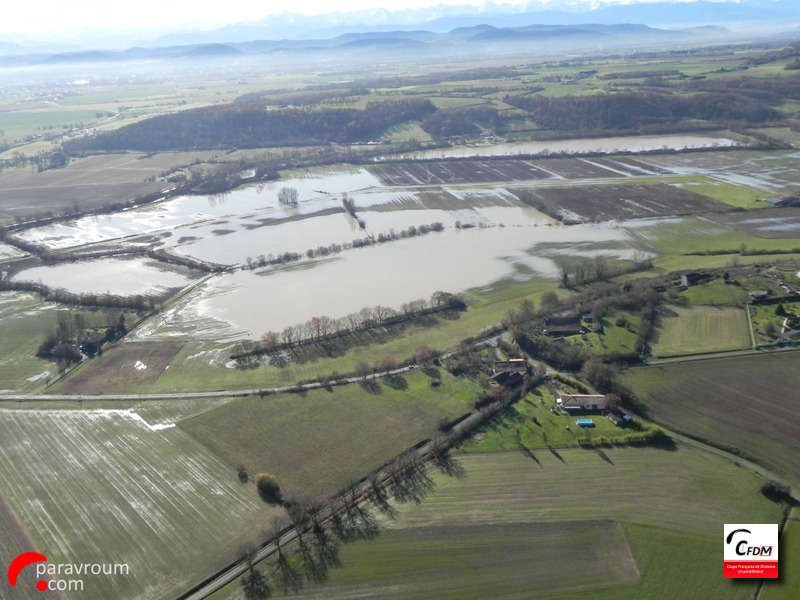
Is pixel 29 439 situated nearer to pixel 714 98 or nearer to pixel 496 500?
pixel 496 500

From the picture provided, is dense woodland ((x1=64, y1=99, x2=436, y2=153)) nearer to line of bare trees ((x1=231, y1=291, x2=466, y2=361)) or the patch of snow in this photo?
line of bare trees ((x1=231, y1=291, x2=466, y2=361))

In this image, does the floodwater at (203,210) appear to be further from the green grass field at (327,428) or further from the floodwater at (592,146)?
the green grass field at (327,428)

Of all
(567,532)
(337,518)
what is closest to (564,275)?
(567,532)

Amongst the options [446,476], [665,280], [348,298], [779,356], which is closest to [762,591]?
[446,476]

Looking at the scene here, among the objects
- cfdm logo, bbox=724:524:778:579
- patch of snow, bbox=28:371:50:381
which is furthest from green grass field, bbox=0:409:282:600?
cfdm logo, bbox=724:524:778:579

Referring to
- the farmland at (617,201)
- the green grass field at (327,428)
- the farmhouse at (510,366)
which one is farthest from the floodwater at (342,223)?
the farmhouse at (510,366)

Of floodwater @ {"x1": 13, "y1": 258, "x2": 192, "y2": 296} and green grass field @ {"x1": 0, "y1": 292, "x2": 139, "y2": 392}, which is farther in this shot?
floodwater @ {"x1": 13, "y1": 258, "x2": 192, "y2": 296}

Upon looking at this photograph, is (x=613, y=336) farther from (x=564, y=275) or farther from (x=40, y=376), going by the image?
(x=40, y=376)

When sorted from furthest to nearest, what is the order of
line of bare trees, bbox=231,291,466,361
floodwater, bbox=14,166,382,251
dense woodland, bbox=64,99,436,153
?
dense woodland, bbox=64,99,436,153, floodwater, bbox=14,166,382,251, line of bare trees, bbox=231,291,466,361
